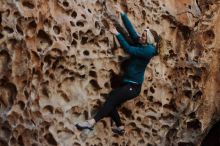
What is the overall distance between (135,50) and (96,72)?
0.50 m

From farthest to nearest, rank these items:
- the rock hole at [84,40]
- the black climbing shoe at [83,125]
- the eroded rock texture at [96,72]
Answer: the black climbing shoe at [83,125] < the rock hole at [84,40] < the eroded rock texture at [96,72]

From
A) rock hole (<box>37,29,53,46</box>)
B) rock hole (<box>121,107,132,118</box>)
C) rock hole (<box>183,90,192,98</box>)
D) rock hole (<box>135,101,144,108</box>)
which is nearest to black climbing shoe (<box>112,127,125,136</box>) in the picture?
rock hole (<box>121,107,132,118</box>)

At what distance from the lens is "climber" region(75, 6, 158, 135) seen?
6711 millimetres

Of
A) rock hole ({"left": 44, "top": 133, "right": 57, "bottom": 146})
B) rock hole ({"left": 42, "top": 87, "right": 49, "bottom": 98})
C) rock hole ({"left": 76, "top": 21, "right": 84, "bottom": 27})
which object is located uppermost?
rock hole ({"left": 76, "top": 21, "right": 84, "bottom": 27})

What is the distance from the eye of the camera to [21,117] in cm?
612

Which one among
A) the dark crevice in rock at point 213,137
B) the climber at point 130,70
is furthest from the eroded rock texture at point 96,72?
the dark crevice in rock at point 213,137

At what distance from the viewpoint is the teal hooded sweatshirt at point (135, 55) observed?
22.0 feet

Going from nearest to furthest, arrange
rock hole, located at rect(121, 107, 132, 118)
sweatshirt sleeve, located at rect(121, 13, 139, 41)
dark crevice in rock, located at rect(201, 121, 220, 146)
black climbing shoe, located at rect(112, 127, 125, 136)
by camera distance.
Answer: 1. sweatshirt sleeve, located at rect(121, 13, 139, 41)
2. black climbing shoe, located at rect(112, 127, 125, 136)
3. rock hole, located at rect(121, 107, 132, 118)
4. dark crevice in rock, located at rect(201, 121, 220, 146)

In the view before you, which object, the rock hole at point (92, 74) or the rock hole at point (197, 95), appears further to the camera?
the rock hole at point (197, 95)

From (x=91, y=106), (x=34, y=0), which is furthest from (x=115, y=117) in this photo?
(x=34, y=0)

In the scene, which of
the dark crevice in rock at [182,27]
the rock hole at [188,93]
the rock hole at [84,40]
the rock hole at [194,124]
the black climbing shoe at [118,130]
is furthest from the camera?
the rock hole at [194,124]

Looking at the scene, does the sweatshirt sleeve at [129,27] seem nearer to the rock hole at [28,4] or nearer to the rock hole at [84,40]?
the rock hole at [84,40]

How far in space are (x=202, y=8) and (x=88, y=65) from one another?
6.18 feet

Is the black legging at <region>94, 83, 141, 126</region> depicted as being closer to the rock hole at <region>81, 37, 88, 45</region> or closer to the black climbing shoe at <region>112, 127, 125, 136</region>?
the black climbing shoe at <region>112, 127, 125, 136</region>
